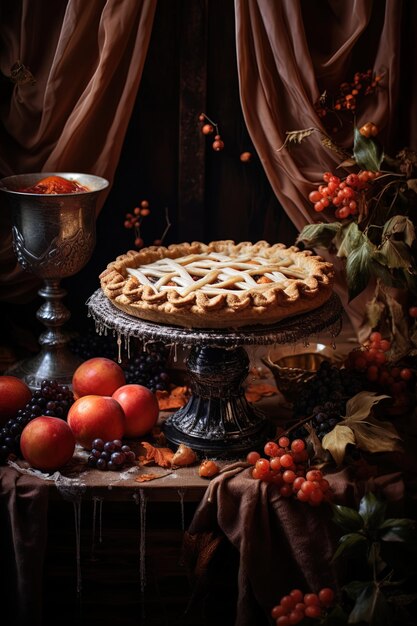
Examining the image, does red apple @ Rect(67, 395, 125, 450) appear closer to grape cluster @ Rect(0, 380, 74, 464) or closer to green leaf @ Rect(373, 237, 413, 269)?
grape cluster @ Rect(0, 380, 74, 464)

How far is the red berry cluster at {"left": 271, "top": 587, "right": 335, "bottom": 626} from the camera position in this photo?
182 cm

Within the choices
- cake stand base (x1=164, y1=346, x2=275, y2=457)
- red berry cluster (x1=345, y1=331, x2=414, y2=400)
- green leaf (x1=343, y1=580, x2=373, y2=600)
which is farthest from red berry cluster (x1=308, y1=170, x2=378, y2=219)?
green leaf (x1=343, y1=580, x2=373, y2=600)

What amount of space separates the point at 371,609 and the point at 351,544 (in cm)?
14

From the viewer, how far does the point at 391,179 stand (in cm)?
252

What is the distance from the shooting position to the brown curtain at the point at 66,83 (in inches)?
96.9

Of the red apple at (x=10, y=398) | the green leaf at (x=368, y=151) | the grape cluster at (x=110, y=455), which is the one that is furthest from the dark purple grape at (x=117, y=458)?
the green leaf at (x=368, y=151)

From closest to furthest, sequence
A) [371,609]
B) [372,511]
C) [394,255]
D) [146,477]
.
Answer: [371,609] < [372,511] < [146,477] < [394,255]

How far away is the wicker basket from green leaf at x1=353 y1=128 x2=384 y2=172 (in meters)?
0.59

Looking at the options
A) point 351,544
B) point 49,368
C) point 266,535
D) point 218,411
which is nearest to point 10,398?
point 49,368

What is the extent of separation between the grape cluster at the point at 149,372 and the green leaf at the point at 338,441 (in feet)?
2.17

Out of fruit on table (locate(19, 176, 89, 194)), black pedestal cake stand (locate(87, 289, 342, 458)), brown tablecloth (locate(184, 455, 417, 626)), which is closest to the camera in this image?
brown tablecloth (locate(184, 455, 417, 626))

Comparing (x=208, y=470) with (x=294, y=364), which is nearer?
(x=208, y=470)

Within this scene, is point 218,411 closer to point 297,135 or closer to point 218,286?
point 218,286

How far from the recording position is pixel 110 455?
2.07 metres
